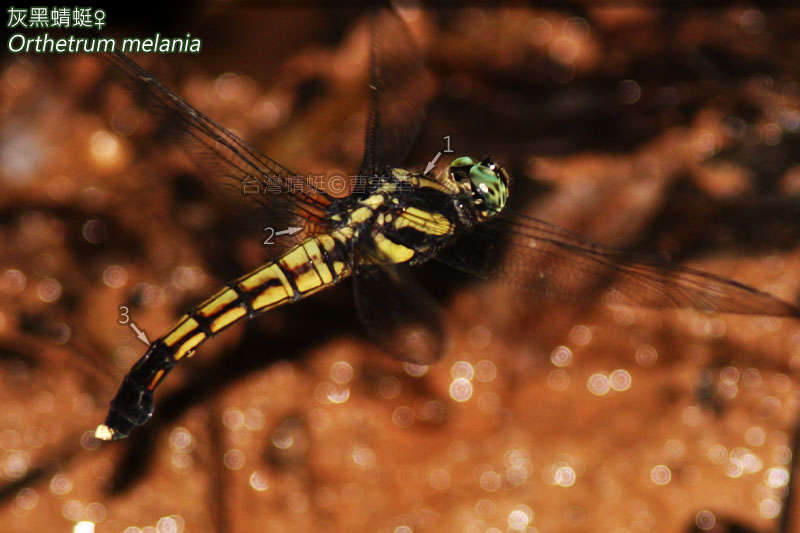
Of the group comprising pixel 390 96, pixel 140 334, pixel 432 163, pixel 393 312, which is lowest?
pixel 140 334

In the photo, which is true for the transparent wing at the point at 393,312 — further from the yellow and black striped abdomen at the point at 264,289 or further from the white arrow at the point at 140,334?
the white arrow at the point at 140,334

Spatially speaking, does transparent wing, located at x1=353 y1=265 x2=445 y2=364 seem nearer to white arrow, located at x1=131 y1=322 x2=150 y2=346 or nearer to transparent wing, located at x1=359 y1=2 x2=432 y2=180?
transparent wing, located at x1=359 y1=2 x2=432 y2=180

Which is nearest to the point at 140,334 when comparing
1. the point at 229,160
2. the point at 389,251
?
the point at 229,160

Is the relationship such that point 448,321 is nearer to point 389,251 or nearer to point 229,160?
point 389,251

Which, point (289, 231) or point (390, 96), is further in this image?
point (390, 96)

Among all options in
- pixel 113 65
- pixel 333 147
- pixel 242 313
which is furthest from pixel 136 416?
pixel 333 147

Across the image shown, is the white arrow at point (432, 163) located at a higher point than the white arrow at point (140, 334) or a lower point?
higher

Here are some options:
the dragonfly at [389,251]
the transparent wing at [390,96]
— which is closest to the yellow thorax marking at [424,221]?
the dragonfly at [389,251]

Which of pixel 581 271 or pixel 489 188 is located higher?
pixel 489 188
